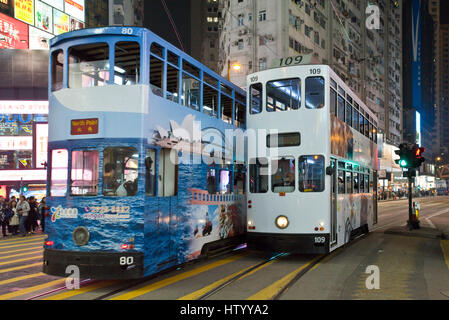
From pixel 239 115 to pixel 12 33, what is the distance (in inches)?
1501

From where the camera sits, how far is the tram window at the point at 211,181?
1001 cm

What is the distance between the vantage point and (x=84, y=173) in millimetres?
7633

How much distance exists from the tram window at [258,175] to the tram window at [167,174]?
2.73 m

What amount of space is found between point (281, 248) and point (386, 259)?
2.95 metres

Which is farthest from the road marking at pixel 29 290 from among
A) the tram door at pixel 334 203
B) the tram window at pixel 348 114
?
the tram window at pixel 348 114

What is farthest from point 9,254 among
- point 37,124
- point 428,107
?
point 428,107

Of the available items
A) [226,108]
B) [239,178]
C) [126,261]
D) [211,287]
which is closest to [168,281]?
[211,287]

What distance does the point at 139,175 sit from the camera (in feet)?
24.7

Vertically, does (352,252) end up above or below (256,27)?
below

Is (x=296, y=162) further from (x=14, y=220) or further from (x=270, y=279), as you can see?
(x=14, y=220)

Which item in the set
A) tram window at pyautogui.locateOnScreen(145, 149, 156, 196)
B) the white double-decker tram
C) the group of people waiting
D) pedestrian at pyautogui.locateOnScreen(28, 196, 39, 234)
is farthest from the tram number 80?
pedestrian at pyautogui.locateOnScreen(28, 196, 39, 234)

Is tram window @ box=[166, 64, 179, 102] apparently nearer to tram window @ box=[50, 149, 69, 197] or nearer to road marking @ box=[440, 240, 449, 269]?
tram window @ box=[50, 149, 69, 197]
